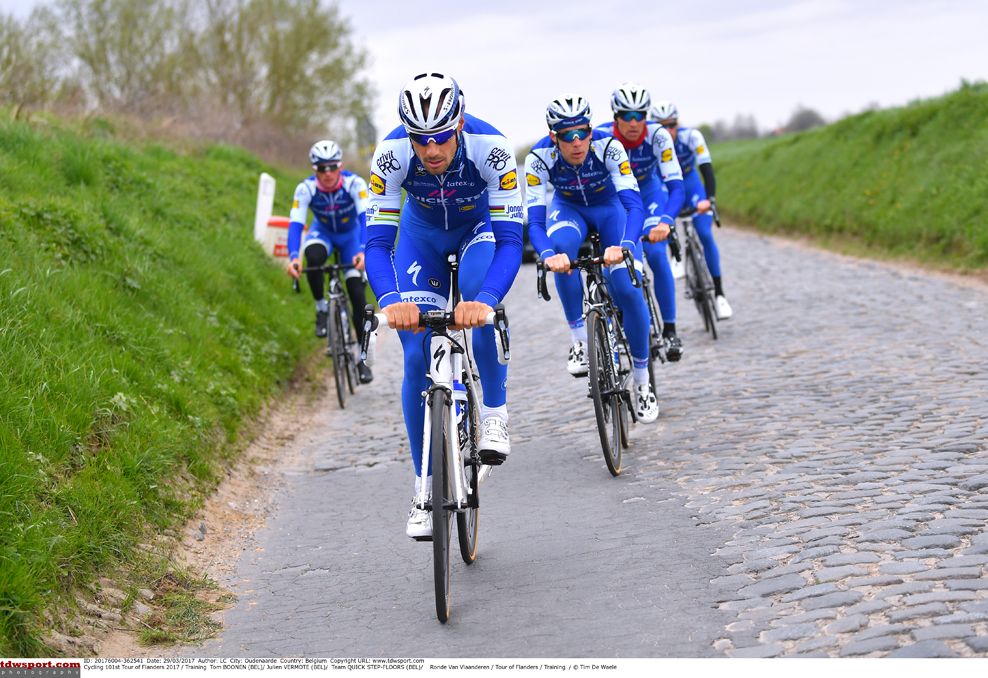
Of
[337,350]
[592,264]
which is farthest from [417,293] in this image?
[337,350]

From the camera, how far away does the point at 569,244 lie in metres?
8.88

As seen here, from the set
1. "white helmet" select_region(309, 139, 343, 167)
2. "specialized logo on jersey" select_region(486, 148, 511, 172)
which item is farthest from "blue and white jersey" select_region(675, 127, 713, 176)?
"specialized logo on jersey" select_region(486, 148, 511, 172)

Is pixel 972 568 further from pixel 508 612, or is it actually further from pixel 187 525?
pixel 187 525

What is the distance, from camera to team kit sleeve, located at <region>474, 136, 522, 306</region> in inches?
237

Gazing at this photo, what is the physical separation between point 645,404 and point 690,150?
16.8ft

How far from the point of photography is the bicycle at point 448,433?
205 inches

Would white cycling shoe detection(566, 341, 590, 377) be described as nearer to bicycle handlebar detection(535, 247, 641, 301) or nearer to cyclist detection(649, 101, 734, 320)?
bicycle handlebar detection(535, 247, 641, 301)

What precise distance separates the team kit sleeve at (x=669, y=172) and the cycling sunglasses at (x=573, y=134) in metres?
2.11

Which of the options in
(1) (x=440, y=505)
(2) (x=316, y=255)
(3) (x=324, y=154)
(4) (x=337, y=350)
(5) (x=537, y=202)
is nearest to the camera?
(1) (x=440, y=505)

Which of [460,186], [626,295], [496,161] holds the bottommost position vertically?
[626,295]

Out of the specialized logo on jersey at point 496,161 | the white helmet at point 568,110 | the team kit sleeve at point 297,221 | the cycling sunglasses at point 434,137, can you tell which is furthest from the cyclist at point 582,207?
the team kit sleeve at point 297,221

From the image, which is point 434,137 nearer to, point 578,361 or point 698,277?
point 578,361

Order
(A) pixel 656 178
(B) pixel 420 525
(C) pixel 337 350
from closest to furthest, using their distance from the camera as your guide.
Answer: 1. (B) pixel 420 525
2. (A) pixel 656 178
3. (C) pixel 337 350

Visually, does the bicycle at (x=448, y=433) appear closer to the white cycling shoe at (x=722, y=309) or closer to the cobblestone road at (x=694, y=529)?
the cobblestone road at (x=694, y=529)
